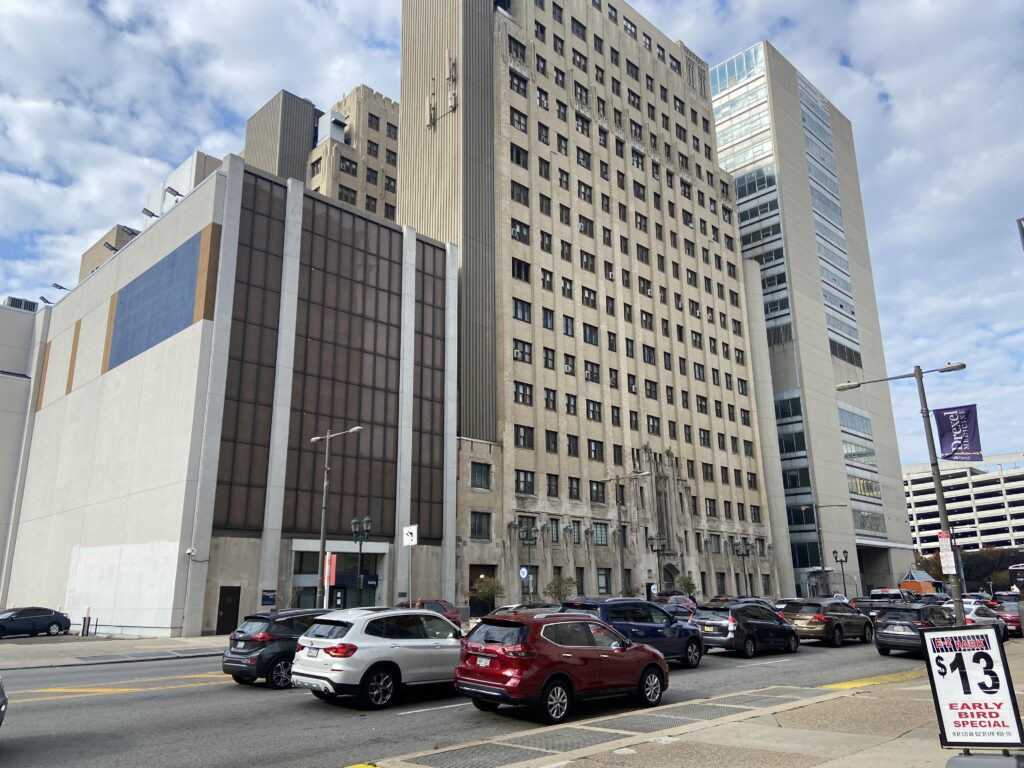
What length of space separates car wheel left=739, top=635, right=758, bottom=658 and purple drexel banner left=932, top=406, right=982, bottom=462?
7.71m

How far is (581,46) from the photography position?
2783 inches

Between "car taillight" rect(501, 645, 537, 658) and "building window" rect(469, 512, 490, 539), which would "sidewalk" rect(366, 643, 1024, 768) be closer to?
"car taillight" rect(501, 645, 537, 658)

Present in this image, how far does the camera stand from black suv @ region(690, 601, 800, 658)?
22.9 meters

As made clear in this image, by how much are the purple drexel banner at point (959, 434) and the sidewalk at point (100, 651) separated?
24.7 metres

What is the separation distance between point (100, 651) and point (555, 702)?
2313 cm

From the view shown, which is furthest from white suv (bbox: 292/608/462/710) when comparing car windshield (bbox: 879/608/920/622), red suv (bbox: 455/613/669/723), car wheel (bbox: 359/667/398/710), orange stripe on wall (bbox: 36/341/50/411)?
orange stripe on wall (bbox: 36/341/50/411)

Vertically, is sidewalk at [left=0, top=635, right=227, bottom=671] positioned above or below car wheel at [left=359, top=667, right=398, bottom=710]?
below

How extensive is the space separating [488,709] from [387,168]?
244ft

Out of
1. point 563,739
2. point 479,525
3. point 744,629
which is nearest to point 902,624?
point 744,629

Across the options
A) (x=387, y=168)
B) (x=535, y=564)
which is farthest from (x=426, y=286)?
(x=387, y=168)

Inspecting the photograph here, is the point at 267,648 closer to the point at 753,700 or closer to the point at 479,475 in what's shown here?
the point at 753,700

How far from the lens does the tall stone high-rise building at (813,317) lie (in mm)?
80250

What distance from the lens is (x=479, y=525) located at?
51.2m

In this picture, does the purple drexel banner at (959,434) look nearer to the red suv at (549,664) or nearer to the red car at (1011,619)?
the red suv at (549,664)
